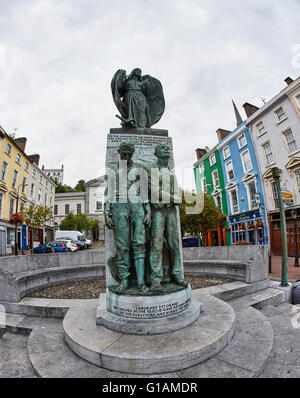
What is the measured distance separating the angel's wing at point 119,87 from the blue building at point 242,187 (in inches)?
750

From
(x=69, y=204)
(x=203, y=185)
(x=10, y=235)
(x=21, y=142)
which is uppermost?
(x=21, y=142)

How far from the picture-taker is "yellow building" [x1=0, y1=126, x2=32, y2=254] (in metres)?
23.6

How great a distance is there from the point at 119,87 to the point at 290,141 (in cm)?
1937

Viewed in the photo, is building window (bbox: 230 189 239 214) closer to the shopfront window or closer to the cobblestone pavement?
the cobblestone pavement

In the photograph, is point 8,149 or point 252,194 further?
point 8,149

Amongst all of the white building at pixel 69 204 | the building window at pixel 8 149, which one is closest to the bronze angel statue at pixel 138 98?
the building window at pixel 8 149

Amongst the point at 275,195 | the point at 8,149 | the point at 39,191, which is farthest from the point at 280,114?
the point at 39,191

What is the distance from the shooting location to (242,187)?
77.9 feet

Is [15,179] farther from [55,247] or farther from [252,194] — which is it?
[252,194]

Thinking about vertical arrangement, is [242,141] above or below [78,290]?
above

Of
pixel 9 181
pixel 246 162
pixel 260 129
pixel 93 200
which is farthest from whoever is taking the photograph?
pixel 93 200

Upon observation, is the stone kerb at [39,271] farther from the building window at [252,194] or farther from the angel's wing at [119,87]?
the building window at [252,194]

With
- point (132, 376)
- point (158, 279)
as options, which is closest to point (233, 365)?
point (132, 376)
